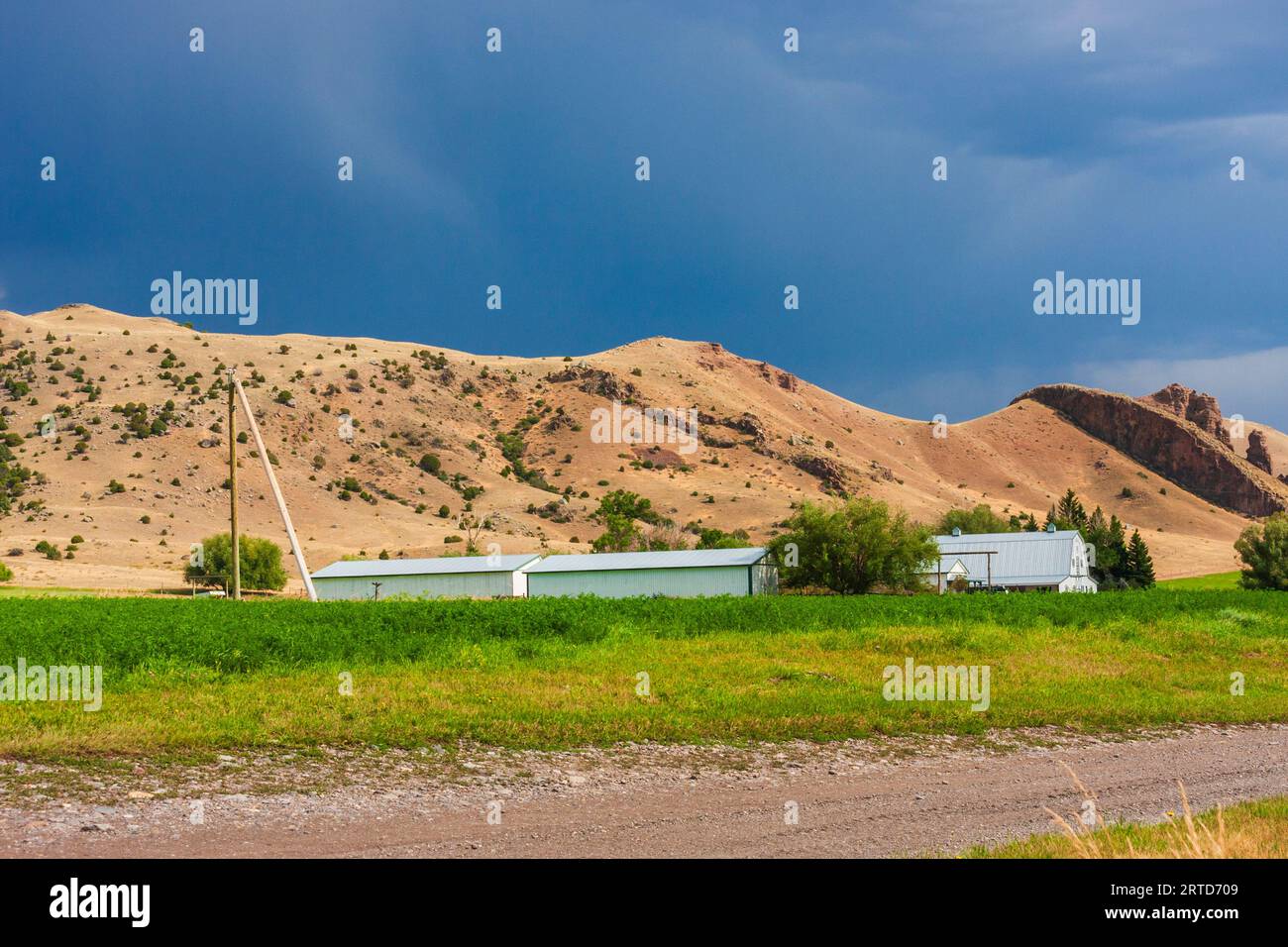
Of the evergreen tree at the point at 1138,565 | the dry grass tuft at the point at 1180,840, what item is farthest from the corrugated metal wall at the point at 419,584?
the evergreen tree at the point at 1138,565

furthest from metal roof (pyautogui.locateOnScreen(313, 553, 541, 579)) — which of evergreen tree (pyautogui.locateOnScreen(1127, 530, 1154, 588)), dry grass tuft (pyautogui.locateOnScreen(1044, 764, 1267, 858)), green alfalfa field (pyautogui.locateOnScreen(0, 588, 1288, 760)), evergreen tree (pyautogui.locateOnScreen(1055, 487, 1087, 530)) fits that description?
evergreen tree (pyautogui.locateOnScreen(1055, 487, 1087, 530))

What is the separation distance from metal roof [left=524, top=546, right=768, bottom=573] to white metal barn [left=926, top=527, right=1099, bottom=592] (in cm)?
2387

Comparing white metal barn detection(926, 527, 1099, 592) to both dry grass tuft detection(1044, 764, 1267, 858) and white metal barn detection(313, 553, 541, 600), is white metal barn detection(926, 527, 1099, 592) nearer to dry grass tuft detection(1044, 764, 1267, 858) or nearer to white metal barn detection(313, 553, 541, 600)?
white metal barn detection(313, 553, 541, 600)

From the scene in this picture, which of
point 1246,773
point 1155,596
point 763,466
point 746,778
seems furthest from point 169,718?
point 763,466

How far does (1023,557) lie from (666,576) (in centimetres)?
3770

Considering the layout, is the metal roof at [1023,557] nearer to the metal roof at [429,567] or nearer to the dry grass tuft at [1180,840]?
the metal roof at [429,567]

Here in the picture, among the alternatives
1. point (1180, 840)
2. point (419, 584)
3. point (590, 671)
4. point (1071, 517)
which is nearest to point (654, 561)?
point (419, 584)

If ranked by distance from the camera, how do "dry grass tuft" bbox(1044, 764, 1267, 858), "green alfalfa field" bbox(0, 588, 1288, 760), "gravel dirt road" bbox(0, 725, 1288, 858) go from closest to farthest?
"dry grass tuft" bbox(1044, 764, 1267, 858), "gravel dirt road" bbox(0, 725, 1288, 858), "green alfalfa field" bbox(0, 588, 1288, 760)

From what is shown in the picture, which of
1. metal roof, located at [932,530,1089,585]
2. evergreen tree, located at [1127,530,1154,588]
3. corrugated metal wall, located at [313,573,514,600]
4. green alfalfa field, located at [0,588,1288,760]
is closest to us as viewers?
green alfalfa field, located at [0,588,1288,760]

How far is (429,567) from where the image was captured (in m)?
71.2

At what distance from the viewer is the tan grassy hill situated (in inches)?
3703
